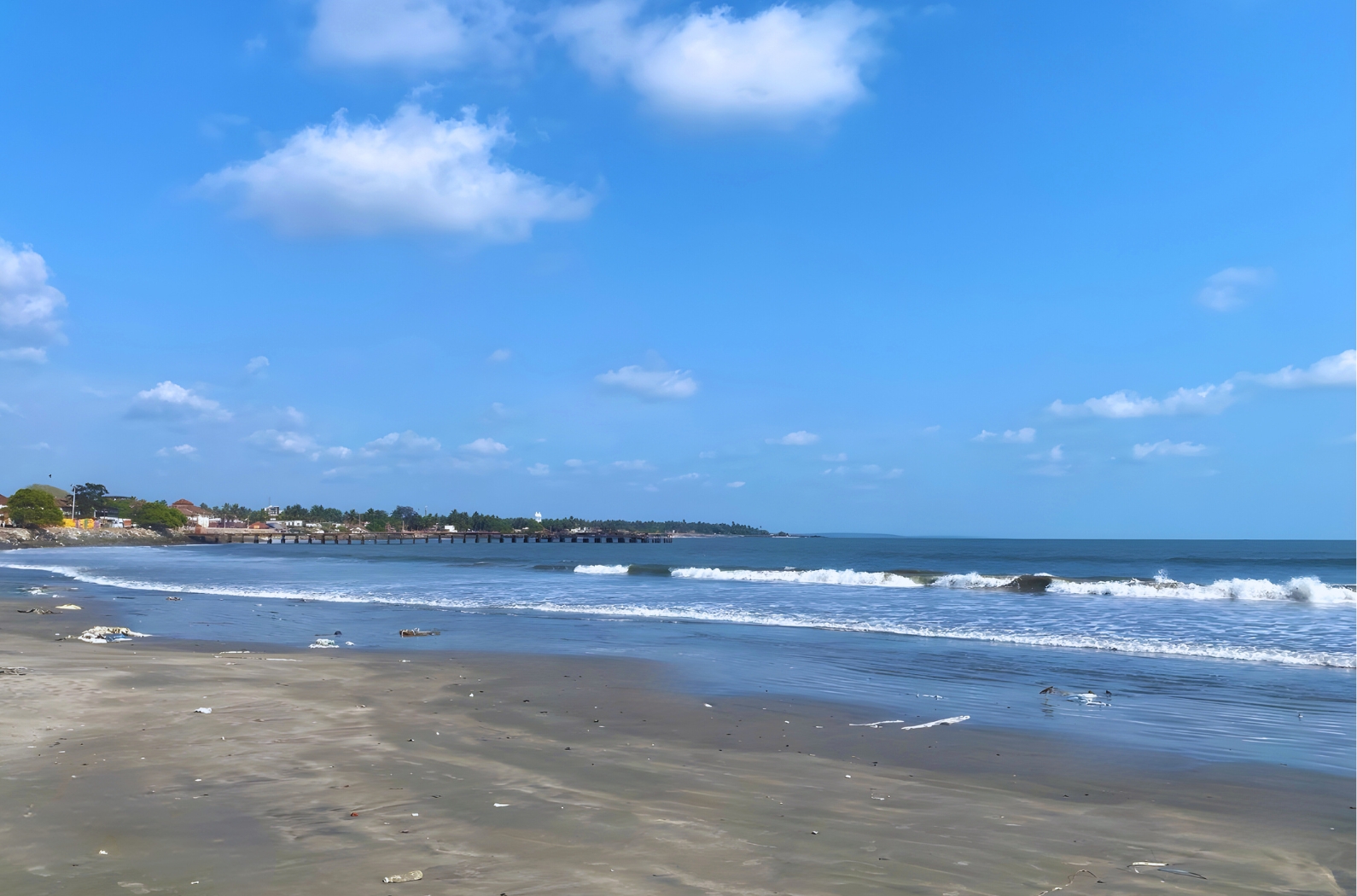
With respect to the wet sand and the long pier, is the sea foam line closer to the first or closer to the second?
the wet sand

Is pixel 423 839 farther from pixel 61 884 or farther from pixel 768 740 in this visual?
pixel 768 740

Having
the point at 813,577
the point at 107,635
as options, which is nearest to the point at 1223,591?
the point at 813,577

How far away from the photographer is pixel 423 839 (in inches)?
220

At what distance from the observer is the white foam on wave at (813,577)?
3928 centimetres

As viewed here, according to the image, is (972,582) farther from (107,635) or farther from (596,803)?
Result: (596,803)

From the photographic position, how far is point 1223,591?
106 feet

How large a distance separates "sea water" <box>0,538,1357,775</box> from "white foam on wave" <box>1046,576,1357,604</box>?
128mm

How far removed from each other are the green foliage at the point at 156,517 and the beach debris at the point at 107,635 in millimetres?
135118

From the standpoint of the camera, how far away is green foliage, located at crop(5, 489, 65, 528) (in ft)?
350

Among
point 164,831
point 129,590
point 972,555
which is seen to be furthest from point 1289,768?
point 972,555

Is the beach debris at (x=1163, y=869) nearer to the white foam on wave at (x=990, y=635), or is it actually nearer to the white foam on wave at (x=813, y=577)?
the white foam on wave at (x=990, y=635)

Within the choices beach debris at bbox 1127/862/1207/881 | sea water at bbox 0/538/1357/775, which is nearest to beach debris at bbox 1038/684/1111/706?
sea water at bbox 0/538/1357/775

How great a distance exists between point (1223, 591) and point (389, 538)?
153m

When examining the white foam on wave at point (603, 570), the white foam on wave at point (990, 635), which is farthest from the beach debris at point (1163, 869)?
the white foam on wave at point (603, 570)
